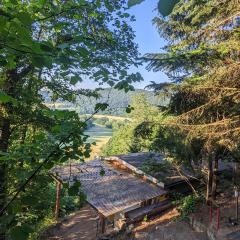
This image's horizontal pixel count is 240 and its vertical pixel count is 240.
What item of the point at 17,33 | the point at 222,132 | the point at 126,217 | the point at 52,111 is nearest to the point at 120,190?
the point at 126,217

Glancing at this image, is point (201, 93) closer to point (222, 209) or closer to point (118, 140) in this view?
point (222, 209)

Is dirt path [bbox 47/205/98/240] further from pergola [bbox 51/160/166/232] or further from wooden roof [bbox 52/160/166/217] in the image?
wooden roof [bbox 52/160/166/217]

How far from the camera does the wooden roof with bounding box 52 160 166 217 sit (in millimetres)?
12750

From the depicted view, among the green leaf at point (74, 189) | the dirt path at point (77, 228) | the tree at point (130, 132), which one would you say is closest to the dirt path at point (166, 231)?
the dirt path at point (77, 228)

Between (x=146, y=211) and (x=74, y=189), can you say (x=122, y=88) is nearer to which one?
(x=74, y=189)

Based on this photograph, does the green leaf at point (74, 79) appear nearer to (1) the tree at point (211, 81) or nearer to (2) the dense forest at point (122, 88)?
(2) the dense forest at point (122, 88)

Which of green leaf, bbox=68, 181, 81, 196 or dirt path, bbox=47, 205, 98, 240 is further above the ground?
green leaf, bbox=68, 181, 81, 196

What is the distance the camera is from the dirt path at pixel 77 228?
14.1 m

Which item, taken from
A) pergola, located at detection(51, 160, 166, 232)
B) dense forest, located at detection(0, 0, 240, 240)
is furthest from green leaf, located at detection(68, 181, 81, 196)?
pergola, located at detection(51, 160, 166, 232)

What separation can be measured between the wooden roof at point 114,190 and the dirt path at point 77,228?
78.0 inches

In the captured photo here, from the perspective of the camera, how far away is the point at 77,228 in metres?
15.2

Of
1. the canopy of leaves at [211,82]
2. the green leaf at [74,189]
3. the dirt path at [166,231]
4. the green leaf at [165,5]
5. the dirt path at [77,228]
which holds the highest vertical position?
the canopy of leaves at [211,82]

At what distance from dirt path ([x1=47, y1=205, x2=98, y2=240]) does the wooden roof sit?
1.98 meters

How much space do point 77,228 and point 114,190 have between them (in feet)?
10.3
